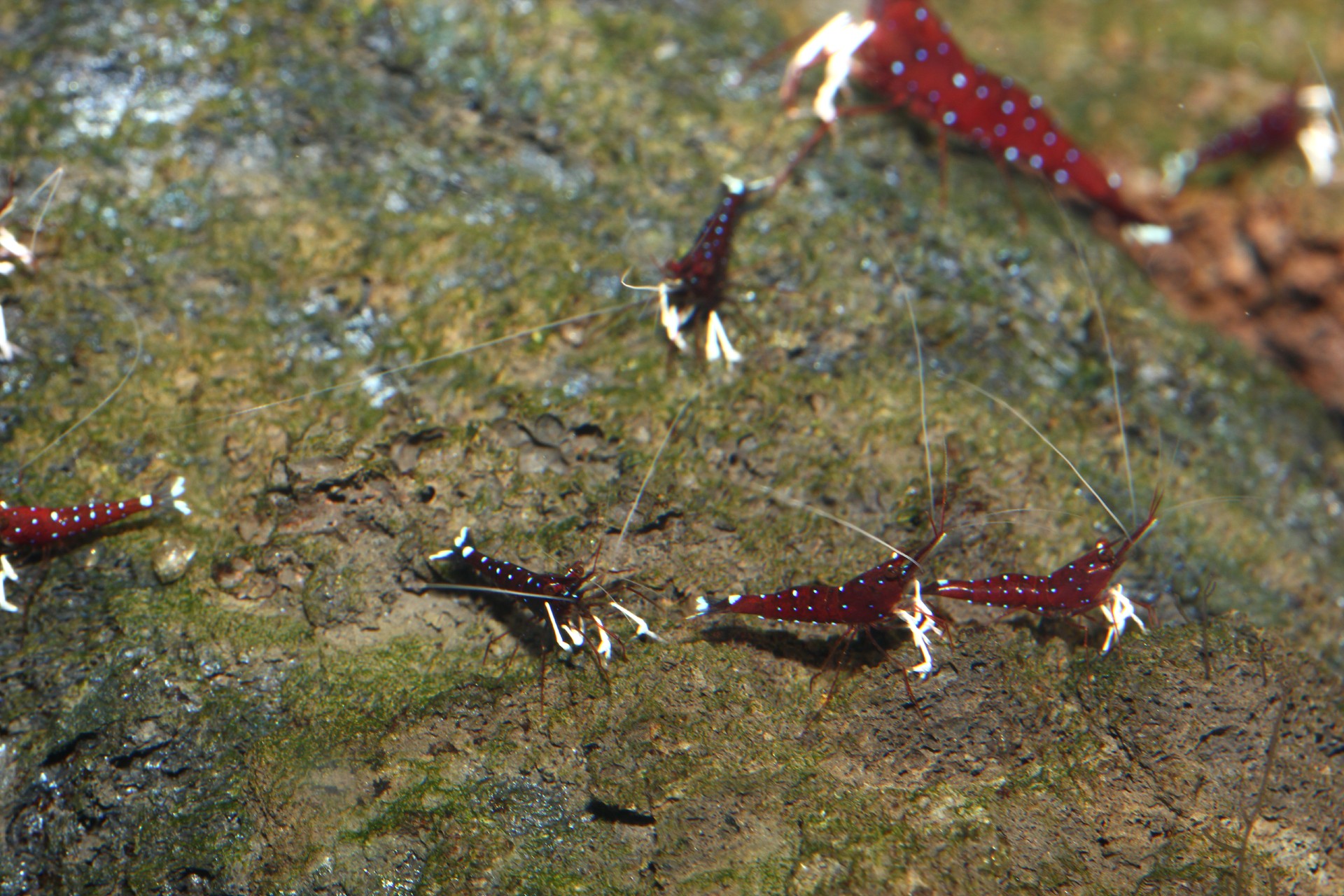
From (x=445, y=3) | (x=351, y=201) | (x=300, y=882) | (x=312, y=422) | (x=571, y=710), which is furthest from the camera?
(x=445, y=3)

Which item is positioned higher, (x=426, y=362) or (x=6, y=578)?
(x=426, y=362)

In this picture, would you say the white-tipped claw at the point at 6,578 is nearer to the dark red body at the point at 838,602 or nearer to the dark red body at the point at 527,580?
the dark red body at the point at 527,580

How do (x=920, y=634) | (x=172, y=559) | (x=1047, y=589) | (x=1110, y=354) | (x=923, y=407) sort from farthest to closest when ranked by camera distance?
(x=1110, y=354), (x=923, y=407), (x=172, y=559), (x=1047, y=589), (x=920, y=634)

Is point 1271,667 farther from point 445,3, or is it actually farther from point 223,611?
point 445,3

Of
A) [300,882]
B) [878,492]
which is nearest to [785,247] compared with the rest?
[878,492]

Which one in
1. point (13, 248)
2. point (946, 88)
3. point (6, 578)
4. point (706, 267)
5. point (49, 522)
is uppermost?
point (946, 88)

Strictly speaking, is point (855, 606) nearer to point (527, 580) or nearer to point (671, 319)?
point (527, 580)

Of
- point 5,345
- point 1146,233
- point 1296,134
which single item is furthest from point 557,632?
point 1296,134
